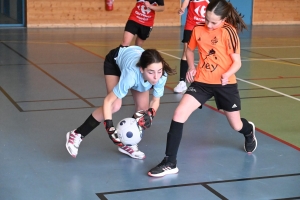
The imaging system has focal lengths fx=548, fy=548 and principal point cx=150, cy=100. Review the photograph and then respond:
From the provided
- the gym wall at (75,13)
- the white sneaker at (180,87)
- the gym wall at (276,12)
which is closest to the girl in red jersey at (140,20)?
the white sneaker at (180,87)

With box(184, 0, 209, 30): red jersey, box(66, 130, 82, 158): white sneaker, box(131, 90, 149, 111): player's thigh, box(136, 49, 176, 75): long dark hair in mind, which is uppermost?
box(184, 0, 209, 30): red jersey

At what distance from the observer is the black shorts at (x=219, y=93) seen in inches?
167

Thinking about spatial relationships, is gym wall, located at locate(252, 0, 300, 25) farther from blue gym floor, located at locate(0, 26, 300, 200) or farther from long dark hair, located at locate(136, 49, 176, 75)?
long dark hair, located at locate(136, 49, 176, 75)

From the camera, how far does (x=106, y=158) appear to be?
4.43 metres

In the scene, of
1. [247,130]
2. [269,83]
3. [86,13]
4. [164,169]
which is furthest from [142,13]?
[86,13]

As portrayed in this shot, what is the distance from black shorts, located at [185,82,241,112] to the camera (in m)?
4.24

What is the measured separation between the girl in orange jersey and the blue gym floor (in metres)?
0.27

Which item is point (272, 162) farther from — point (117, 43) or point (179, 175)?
point (117, 43)

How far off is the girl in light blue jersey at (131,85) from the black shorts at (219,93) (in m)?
0.23

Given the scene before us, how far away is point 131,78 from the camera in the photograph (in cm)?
407

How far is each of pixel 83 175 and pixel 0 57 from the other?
5.54 meters

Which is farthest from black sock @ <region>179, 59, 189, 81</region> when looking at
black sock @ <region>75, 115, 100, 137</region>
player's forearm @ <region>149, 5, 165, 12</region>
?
black sock @ <region>75, 115, 100, 137</region>

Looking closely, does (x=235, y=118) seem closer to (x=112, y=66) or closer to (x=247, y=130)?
(x=247, y=130)

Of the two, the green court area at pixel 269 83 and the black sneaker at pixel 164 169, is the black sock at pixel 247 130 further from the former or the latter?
the black sneaker at pixel 164 169
